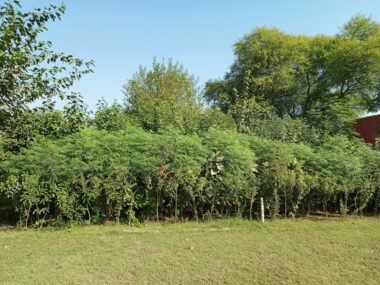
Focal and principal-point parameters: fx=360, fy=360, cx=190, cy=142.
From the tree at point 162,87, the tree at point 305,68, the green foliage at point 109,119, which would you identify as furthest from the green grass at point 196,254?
the tree at point 305,68

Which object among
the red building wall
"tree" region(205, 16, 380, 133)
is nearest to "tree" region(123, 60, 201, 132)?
"tree" region(205, 16, 380, 133)

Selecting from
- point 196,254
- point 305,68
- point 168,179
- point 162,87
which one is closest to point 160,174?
point 168,179

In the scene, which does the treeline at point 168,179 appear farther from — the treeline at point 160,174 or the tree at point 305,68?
the tree at point 305,68

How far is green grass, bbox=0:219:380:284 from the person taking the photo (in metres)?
4.16

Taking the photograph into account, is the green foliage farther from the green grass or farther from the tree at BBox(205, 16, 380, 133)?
the tree at BBox(205, 16, 380, 133)

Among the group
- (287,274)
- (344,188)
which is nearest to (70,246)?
(287,274)

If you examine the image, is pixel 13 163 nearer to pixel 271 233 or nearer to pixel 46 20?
pixel 46 20

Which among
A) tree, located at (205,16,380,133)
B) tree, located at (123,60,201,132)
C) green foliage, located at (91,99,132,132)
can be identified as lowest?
green foliage, located at (91,99,132,132)

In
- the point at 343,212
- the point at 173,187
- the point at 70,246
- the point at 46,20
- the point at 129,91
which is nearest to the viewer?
the point at 46,20

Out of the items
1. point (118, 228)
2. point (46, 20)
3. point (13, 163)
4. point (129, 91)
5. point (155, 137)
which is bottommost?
point (118, 228)

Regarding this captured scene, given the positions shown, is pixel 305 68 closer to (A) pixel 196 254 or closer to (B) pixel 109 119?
(B) pixel 109 119

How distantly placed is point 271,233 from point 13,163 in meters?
4.56

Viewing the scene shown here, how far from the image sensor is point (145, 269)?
436cm

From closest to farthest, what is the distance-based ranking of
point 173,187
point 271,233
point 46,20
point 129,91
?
point 46,20 < point 271,233 < point 173,187 < point 129,91
